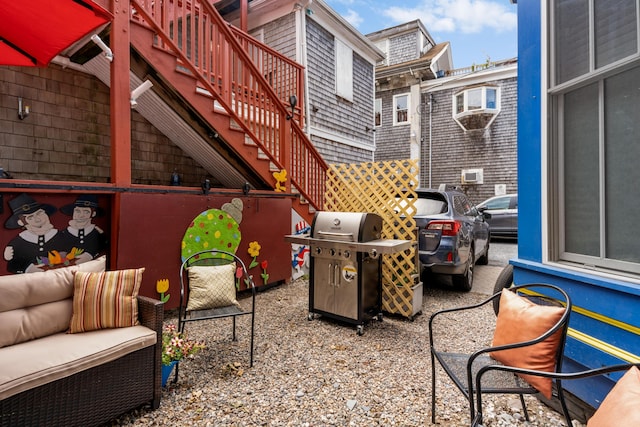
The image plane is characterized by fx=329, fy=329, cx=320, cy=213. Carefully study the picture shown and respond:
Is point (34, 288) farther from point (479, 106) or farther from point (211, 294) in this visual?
point (479, 106)

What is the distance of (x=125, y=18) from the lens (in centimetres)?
348

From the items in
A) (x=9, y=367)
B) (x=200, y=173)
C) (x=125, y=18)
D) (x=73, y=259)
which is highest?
(x=125, y=18)

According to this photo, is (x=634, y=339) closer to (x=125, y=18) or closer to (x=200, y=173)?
(x=125, y=18)

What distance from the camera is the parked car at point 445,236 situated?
4.24 m

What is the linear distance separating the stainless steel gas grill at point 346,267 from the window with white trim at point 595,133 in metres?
1.39

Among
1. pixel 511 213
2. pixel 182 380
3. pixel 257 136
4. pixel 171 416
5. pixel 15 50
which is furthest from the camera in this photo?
pixel 511 213

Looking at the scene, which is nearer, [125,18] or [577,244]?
[577,244]

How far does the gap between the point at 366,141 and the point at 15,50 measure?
27.1 feet

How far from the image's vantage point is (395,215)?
3912 millimetres

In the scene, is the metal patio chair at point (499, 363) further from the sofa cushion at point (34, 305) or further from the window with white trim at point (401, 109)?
the window with white trim at point (401, 109)

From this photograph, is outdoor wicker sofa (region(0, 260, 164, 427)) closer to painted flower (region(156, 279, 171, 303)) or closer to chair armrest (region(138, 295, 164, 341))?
chair armrest (region(138, 295, 164, 341))

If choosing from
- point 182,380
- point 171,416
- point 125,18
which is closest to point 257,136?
point 125,18

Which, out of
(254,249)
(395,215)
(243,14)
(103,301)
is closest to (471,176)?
(243,14)

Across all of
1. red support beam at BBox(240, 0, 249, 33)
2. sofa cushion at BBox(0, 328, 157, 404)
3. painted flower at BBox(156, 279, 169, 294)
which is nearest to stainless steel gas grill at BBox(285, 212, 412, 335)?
painted flower at BBox(156, 279, 169, 294)
